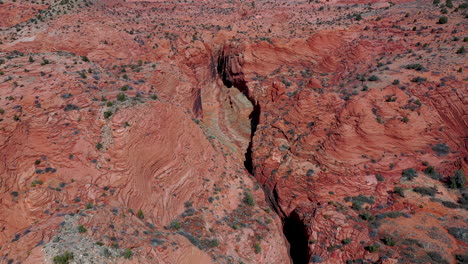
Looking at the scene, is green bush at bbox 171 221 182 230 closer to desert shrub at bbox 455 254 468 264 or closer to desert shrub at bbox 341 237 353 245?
desert shrub at bbox 341 237 353 245

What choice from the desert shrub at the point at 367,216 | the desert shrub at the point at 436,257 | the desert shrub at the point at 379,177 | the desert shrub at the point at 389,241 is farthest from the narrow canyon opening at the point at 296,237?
the desert shrub at the point at 436,257

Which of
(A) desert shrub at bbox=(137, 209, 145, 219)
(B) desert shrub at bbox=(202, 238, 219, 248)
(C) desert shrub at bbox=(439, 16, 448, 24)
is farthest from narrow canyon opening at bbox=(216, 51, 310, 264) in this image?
(C) desert shrub at bbox=(439, 16, 448, 24)

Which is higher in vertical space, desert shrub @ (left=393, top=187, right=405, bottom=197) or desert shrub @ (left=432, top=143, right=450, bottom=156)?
desert shrub @ (left=432, top=143, right=450, bottom=156)

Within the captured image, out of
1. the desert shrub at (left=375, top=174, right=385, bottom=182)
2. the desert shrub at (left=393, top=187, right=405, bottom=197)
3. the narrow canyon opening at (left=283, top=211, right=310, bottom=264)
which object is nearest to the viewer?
the desert shrub at (left=393, top=187, right=405, bottom=197)

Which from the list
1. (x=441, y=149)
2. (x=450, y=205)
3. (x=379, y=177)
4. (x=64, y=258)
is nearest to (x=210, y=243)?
(x=64, y=258)

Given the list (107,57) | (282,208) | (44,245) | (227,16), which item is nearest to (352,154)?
(282,208)

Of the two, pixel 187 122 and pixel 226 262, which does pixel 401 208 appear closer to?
pixel 226 262
